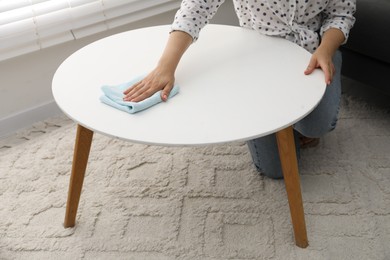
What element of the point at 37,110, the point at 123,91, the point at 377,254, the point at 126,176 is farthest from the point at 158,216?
the point at 37,110

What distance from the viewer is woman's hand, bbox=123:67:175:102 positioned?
1.02 meters

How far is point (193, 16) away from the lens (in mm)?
1195

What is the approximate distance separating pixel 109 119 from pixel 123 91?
0.34ft

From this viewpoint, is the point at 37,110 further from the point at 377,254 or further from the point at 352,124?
the point at 377,254

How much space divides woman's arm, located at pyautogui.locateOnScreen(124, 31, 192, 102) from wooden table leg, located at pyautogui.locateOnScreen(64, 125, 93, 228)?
0.50 feet

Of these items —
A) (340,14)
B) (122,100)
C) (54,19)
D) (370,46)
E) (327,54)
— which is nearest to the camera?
(122,100)

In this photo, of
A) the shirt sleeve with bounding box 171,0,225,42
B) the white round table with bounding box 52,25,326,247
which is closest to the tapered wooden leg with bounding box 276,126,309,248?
the white round table with bounding box 52,25,326,247

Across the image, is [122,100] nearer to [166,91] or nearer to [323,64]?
[166,91]

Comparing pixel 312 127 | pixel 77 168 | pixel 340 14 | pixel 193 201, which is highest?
pixel 340 14

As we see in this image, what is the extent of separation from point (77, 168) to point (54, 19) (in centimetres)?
69

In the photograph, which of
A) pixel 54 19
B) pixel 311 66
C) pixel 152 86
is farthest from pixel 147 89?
pixel 54 19

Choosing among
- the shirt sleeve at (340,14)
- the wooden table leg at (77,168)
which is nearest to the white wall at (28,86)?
the wooden table leg at (77,168)

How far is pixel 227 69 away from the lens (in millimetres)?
1138

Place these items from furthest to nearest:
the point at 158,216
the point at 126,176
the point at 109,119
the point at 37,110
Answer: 1. the point at 37,110
2. the point at 126,176
3. the point at 158,216
4. the point at 109,119
